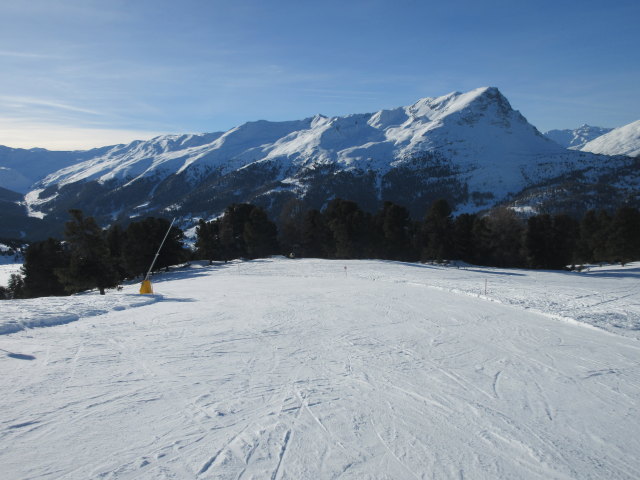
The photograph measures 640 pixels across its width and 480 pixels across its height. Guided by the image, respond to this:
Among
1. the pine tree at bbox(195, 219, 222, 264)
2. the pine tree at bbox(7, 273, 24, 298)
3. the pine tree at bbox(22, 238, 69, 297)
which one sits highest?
the pine tree at bbox(195, 219, 222, 264)

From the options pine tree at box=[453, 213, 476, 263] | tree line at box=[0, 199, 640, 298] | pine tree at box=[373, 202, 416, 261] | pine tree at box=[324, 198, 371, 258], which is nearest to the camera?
tree line at box=[0, 199, 640, 298]

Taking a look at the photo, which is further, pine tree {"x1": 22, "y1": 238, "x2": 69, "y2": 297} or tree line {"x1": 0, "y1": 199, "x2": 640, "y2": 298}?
tree line {"x1": 0, "y1": 199, "x2": 640, "y2": 298}

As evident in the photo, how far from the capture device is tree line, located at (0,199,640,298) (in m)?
47.1

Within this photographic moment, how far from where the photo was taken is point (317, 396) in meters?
6.77

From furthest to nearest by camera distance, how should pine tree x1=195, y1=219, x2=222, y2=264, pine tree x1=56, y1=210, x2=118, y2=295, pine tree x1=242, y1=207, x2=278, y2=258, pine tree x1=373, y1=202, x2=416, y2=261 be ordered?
pine tree x1=242, y1=207, x2=278, y2=258, pine tree x1=195, y1=219, x2=222, y2=264, pine tree x1=373, y1=202, x2=416, y2=261, pine tree x1=56, y1=210, x2=118, y2=295

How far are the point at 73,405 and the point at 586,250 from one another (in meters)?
66.5

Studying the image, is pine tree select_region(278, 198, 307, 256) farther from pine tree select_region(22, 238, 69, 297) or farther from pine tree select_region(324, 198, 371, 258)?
pine tree select_region(22, 238, 69, 297)

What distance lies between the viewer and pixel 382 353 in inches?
369

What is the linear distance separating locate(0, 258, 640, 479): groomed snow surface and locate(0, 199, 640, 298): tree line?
123ft

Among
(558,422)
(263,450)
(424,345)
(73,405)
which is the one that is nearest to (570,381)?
(558,422)

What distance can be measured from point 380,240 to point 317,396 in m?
49.7

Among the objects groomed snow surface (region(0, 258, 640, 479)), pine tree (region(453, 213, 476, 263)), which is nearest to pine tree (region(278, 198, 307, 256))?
pine tree (region(453, 213, 476, 263))

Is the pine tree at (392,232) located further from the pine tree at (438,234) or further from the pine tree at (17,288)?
the pine tree at (17,288)

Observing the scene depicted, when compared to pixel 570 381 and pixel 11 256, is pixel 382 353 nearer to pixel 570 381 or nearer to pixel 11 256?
pixel 570 381
